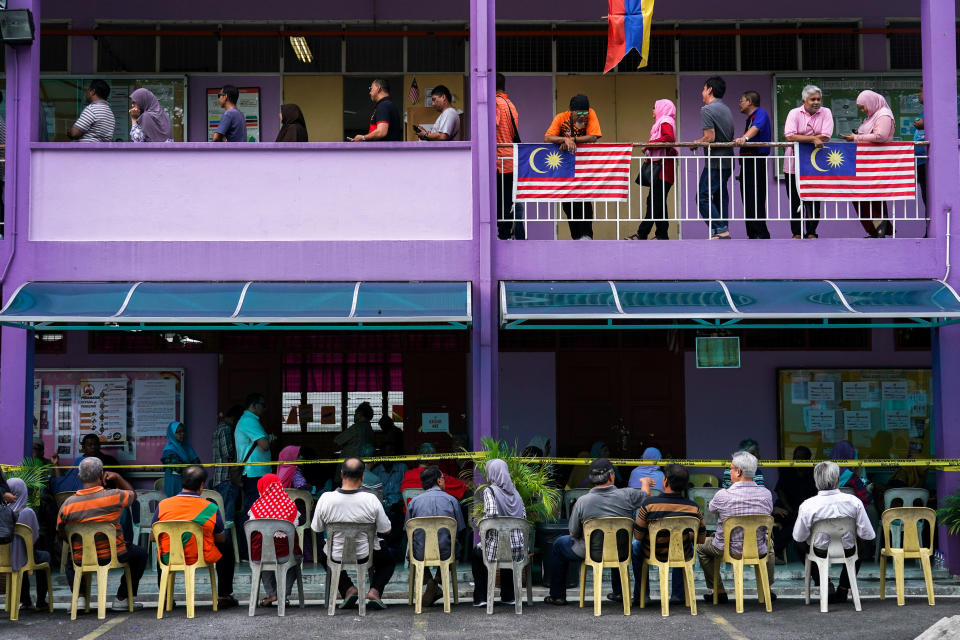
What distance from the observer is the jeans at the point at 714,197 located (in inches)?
480

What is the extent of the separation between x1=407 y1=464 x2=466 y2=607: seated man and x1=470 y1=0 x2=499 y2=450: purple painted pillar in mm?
1559

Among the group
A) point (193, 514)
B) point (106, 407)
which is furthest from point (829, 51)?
point (106, 407)

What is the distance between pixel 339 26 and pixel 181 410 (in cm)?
550

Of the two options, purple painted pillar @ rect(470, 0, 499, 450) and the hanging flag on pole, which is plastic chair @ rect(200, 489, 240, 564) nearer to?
purple painted pillar @ rect(470, 0, 499, 450)

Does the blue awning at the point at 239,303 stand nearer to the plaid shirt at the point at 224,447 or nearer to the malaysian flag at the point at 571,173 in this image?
the malaysian flag at the point at 571,173

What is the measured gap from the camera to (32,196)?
1184cm

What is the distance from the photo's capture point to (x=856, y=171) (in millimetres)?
12070

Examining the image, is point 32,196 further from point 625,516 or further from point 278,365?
point 625,516

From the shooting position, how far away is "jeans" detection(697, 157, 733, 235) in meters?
12.2

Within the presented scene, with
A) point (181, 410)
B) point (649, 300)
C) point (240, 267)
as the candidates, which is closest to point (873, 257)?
point (649, 300)

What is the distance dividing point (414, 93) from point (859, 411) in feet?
23.8

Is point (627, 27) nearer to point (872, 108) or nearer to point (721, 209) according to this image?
point (721, 209)

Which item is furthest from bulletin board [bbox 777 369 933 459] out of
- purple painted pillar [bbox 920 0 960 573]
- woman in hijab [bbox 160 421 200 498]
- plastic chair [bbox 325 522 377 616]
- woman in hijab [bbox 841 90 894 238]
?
woman in hijab [bbox 160 421 200 498]

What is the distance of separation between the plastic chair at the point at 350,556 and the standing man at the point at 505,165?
4050mm
